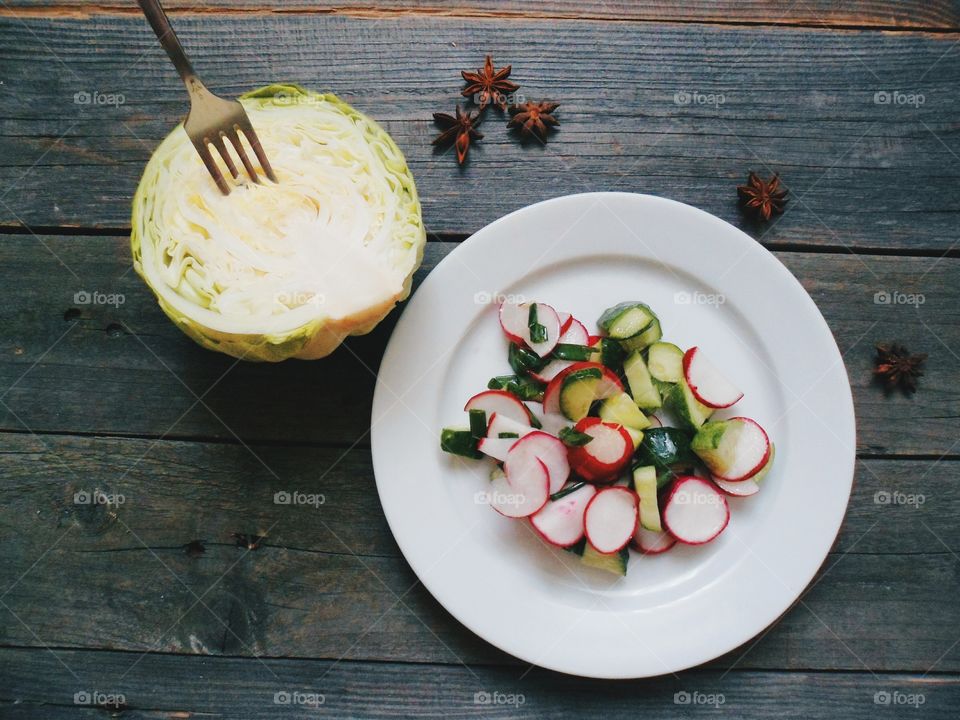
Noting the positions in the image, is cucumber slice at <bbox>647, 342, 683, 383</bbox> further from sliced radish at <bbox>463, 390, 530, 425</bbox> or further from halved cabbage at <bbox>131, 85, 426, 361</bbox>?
halved cabbage at <bbox>131, 85, 426, 361</bbox>

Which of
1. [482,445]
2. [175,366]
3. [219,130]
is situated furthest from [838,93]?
[175,366]

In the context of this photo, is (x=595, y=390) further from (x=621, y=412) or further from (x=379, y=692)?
(x=379, y=692)

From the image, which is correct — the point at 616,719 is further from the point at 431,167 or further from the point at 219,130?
the point at 219,130

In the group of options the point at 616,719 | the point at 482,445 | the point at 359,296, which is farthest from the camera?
the point at 616,719

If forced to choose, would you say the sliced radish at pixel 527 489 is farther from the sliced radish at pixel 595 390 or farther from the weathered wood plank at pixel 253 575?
the weathered wood plank at pixel 253 575

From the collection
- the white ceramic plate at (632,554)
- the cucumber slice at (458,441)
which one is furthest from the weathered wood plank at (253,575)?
the cucumber slice at (458,441)
